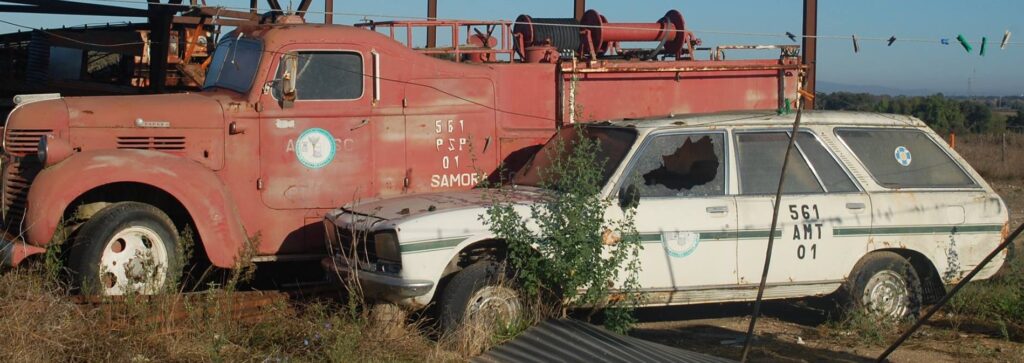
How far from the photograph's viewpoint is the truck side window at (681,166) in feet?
24.2

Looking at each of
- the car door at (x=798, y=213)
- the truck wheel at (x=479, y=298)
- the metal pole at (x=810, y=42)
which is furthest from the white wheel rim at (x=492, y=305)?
the metal pole at (x=810, y=42)

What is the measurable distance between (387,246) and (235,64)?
2665mm

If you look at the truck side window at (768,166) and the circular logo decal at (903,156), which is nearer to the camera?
the truck side window at (768,166)

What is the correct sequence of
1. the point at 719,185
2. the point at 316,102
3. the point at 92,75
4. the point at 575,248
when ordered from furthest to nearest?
the point at 92,75 → the point at 316,102 → the point at 719,185 → the point at 575,248

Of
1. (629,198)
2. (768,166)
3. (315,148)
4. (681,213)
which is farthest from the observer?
(315,148)

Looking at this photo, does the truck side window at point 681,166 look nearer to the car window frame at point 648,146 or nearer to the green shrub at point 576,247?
the car window frame at point 648,146

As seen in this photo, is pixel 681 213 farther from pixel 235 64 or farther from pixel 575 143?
pixel 235 64

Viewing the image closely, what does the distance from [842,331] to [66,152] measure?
18.0 feet

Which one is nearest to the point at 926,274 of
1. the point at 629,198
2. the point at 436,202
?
the point at 629,198

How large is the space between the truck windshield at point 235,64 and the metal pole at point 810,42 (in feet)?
16.2

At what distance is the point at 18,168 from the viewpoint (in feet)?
25.3

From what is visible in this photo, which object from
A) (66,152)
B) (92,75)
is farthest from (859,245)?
(92,75)

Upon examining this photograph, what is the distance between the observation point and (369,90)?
27.4 ft

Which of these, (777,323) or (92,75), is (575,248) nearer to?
(777,323)
